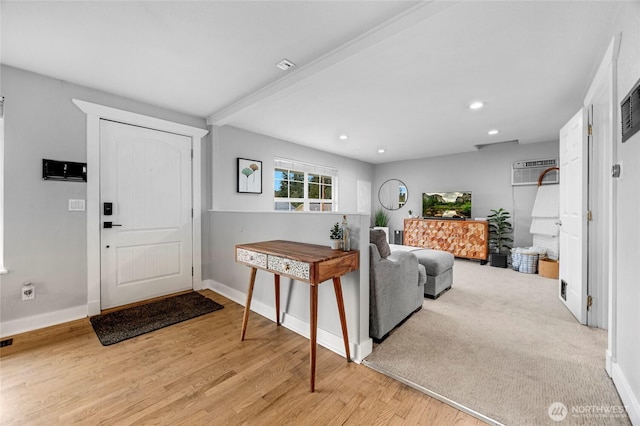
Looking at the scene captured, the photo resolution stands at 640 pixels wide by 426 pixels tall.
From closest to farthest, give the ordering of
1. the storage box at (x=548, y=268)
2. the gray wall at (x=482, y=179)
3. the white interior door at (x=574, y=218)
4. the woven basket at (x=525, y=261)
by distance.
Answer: the white interior door at (x=574, y=218) < the storage box at (x=548, y=268) < the woven basket at (x=525, y=261) < the gray wall at (x=482, y=179)

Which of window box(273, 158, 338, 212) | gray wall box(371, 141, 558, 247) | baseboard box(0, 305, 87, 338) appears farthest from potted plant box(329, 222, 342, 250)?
gray wall box(371, 141, 558, 247)

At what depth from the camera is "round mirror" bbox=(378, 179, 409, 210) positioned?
6.63 m

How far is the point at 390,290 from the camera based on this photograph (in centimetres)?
227

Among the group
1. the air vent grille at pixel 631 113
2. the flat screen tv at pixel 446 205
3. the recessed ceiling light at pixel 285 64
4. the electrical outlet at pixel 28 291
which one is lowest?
the electrical outlet at pixel 28 291

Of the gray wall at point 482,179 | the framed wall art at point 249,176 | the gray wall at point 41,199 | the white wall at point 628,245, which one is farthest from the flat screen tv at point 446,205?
the gray wall at point 41,199

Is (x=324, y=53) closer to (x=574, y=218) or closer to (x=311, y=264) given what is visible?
→ (x=311, y=264)

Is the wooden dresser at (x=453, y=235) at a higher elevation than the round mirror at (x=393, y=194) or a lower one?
lower

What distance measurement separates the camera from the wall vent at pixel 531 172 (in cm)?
476

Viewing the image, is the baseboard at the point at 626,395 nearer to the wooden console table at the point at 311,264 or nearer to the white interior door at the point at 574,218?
the white interior door at the point at 574,218

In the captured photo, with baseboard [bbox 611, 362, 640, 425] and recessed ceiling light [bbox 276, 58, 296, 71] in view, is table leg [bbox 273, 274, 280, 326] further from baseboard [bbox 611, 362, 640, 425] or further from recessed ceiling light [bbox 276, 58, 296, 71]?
baseboard [bbox 611, 362, 640, 425]

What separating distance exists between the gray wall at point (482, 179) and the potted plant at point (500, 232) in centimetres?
11

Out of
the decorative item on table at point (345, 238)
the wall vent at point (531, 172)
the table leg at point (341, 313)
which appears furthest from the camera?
the wall vent at point (531, 172)

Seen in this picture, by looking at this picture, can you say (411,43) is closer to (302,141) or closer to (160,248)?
(302,141)

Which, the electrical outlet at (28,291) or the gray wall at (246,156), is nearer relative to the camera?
the electrical outlet at (28,291)
